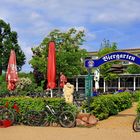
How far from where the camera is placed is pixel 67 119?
46.4 feet

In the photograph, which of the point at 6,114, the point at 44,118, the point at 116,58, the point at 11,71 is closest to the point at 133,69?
the point at 11,71

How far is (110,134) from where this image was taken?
1209 cm

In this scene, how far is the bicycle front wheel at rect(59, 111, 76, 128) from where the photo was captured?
14047 mm

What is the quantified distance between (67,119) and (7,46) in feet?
149

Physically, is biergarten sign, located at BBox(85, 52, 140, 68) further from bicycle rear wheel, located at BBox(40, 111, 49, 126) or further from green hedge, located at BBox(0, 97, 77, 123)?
bicycle rear wheel, located at BBox(40, 111, 49, 126)

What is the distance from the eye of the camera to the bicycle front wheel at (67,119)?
14.0 meters

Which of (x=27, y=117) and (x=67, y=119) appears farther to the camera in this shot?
(x=27, y=117)

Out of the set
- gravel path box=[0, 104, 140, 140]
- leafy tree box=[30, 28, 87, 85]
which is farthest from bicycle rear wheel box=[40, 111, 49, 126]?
leafy tree box=[30, 28, 87, 85]

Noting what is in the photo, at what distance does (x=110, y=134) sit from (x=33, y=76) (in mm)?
43823

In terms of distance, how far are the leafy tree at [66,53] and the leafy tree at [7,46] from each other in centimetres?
947

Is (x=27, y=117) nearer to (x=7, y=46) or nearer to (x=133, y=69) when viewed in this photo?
(x=7, y=46)

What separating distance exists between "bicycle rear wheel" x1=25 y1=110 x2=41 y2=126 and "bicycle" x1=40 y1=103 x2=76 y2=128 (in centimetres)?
13

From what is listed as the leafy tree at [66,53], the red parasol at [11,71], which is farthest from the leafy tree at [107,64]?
the red parasol at [11,71]

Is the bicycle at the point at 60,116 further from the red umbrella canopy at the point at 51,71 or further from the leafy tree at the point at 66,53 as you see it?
the leafy tree at the point at 66,53
